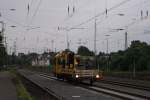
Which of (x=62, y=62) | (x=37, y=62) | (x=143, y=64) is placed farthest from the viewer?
(x=37, y=62)

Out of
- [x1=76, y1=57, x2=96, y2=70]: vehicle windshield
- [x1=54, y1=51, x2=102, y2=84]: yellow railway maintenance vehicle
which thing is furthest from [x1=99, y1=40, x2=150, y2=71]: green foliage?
[x1=76, y1=57, x2=96, y2=70]: vehicle windshield

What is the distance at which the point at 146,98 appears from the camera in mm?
23531

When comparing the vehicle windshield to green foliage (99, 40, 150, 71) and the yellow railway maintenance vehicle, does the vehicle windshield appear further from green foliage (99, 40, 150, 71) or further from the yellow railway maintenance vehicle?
green foliage (99, 40, 150, 71)

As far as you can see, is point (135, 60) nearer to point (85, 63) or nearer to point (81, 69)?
point (85, 63)

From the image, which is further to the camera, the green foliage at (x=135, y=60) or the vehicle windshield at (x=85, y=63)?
the green foliage at (x=135, y=60)

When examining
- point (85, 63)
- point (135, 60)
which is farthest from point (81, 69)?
point (135, 60)

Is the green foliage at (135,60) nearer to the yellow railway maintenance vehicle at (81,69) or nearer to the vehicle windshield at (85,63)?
the yellow railway maintenance vehicle at (81,69)

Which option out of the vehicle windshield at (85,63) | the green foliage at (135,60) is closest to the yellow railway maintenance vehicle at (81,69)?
the vehicle windshield at (85,63)

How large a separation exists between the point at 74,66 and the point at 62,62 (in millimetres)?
6794

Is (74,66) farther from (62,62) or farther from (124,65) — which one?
(124,65)

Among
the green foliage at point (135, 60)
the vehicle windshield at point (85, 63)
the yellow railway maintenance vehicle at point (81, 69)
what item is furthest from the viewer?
the green foliage at point (135, 60)

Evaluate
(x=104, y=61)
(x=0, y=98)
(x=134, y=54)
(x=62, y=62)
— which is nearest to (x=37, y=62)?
(x=104, y=61)

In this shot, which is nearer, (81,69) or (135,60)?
(81,69)

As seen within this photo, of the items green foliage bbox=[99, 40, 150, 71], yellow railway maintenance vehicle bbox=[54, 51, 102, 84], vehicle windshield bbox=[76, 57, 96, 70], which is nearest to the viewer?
yellow railway maintenance vehicle bbox=[54, 51, 102, 84]
